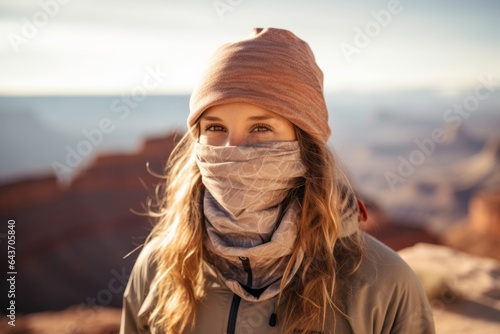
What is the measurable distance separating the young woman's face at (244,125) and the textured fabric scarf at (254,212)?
0.04 m

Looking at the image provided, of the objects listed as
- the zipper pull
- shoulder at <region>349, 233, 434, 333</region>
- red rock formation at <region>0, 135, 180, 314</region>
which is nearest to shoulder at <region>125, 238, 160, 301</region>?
the zipper pull

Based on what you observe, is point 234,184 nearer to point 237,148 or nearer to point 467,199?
point 237,148

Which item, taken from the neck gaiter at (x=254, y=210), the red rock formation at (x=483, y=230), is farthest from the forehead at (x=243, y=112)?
the red rock formation at (x=483, y=230)

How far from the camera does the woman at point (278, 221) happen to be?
1.65 meters

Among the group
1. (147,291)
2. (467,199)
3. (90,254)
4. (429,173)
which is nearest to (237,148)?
(147,291)

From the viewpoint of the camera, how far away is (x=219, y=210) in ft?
5.92

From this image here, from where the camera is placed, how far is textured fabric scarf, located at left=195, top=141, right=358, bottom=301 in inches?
65.4

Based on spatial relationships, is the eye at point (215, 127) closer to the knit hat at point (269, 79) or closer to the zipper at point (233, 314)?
the knit hat at point (269, 79)

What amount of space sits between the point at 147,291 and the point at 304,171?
1.00m

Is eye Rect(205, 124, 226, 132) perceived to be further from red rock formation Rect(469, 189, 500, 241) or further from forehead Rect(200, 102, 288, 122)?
red rock formation Rect(469, 189, 500, 241)

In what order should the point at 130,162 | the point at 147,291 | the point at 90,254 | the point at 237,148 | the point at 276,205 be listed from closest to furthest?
the point at 237,148 → the point at 276,205 → the point at 147,291 → the point at 90,254 → the point at 130,162

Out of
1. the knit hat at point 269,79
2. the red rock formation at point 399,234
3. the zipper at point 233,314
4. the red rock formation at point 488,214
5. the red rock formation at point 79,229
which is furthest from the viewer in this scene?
the red rock formation at point 488,214

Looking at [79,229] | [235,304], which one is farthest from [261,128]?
[79,229]

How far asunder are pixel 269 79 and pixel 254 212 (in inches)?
21.1
